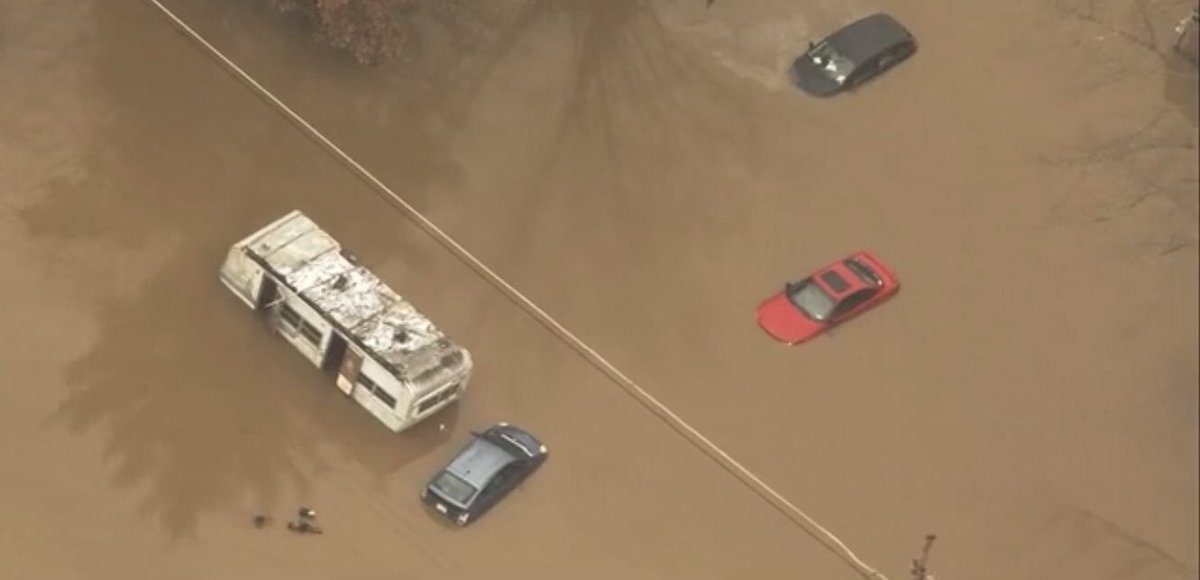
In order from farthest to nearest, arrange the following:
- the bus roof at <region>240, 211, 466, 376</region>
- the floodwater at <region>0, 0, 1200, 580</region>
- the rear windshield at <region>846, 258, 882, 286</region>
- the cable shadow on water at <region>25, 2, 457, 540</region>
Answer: the rear windshield at <region>846, 258, 882, 286</region>, the bus roof at <region>240, 211, 466, 376</region>, the cable shadow on water at <region>25, 2, 457, 540</region>, the floodwater at <region>0, 0, 1200, 580</region>

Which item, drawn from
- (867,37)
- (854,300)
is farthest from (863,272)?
(867,37)

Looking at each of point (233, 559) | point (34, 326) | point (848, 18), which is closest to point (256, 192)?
point (34, 326)

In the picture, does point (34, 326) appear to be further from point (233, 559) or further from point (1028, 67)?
point (1028, 67)

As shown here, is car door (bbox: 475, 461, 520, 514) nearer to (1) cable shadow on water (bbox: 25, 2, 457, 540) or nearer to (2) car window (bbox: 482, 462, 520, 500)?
(2) car window (bbox: 482, 462, 520, 500)

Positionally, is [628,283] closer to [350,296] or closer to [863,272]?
[863,272]

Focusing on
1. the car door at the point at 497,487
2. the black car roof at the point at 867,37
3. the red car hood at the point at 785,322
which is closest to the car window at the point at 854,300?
the red car hood at the point at 785,322

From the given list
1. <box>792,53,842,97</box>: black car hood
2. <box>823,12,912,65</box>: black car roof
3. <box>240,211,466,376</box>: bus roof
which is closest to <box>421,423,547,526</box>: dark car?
<box>240,211,466,376</box>: bus roof

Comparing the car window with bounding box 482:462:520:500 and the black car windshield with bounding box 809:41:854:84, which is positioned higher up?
the black car windshield with bounding box 809:41:854:84
